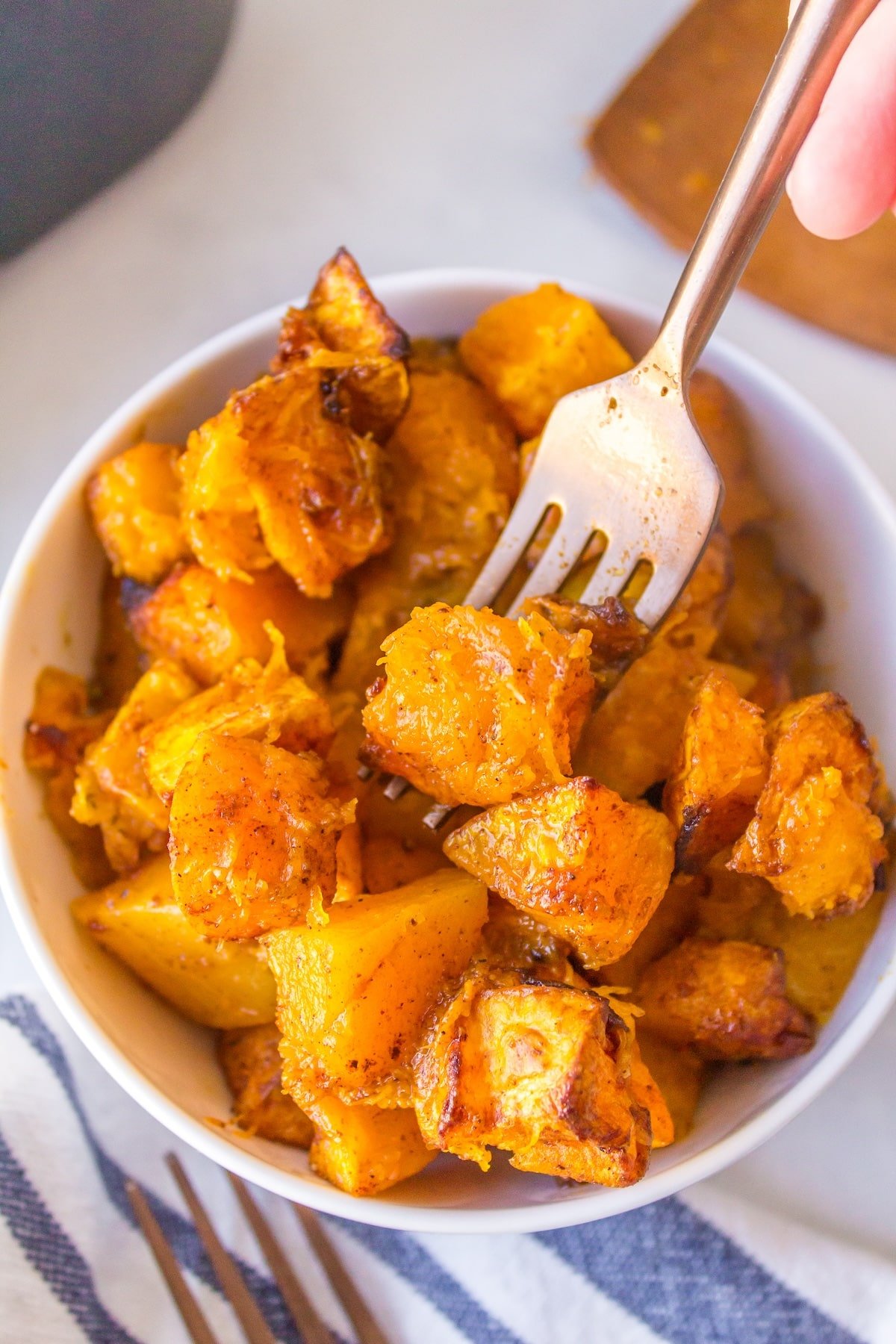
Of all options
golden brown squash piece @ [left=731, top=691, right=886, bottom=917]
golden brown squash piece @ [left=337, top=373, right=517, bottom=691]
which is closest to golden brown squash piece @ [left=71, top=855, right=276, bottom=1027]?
golden brown squash piece @ [left=337, top=373, right=517, bottom=691]

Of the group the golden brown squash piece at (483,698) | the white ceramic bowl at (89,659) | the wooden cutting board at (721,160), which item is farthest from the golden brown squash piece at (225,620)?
the wooden cutting board at (721,160)

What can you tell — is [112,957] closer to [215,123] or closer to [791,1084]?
[791,1084]

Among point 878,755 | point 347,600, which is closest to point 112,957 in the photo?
point 347,600

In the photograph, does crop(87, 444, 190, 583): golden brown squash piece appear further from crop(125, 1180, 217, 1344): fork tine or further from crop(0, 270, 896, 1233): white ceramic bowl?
crop(125, 1180, 217, 1344): fork tine

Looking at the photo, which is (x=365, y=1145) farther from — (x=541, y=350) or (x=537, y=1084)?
(x=541, y=350)

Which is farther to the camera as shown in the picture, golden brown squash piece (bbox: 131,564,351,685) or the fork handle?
golden brown squash piece (bbox: 131,564,351,685)

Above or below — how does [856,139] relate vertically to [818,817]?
above

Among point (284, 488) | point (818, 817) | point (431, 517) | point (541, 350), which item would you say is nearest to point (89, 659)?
point (284, 488)
